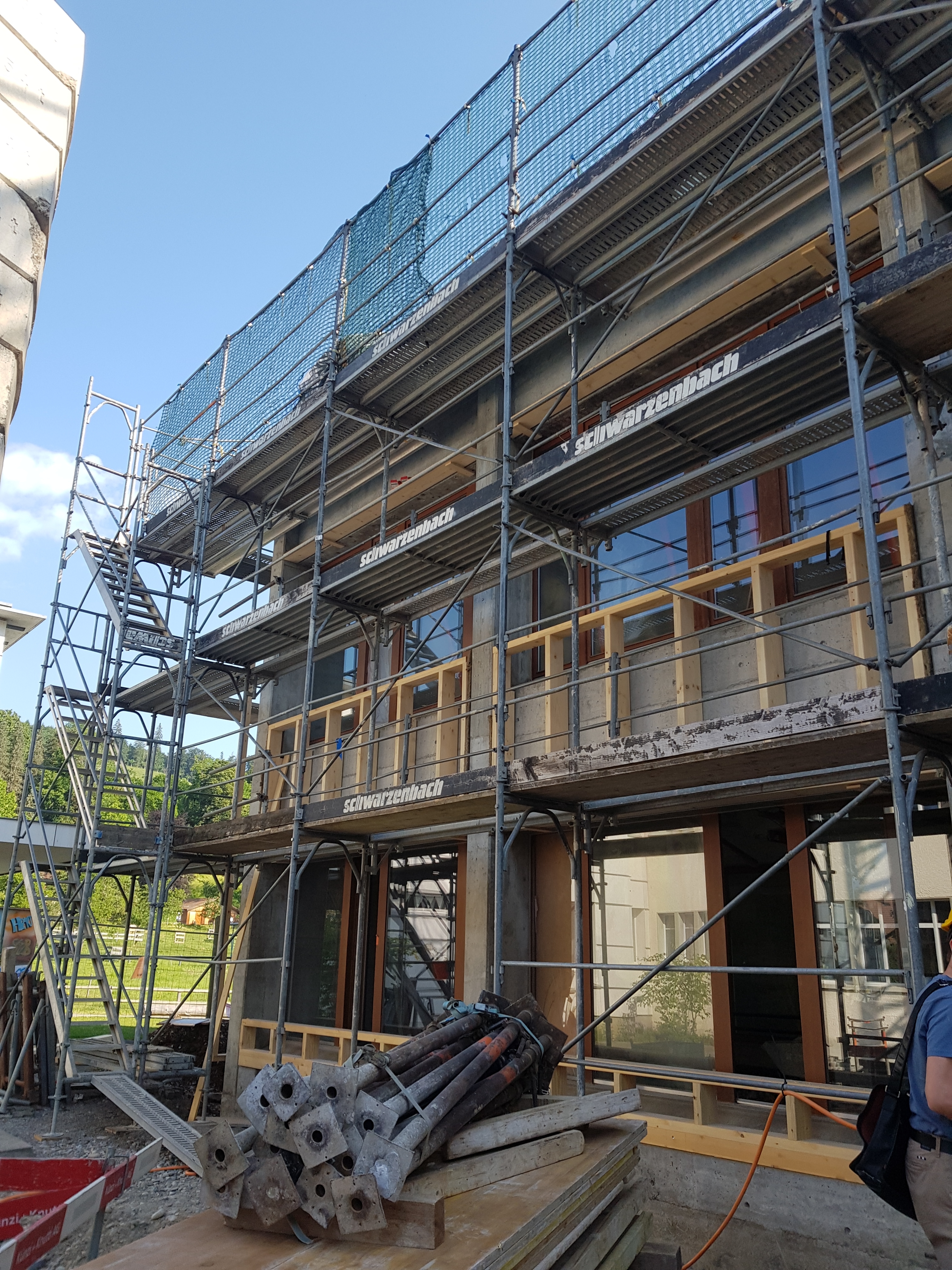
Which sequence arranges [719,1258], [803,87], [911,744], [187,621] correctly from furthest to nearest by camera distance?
[187,621], [803,87], [719,1258], [911,744]

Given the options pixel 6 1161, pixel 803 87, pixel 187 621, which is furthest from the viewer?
pixel 187 621

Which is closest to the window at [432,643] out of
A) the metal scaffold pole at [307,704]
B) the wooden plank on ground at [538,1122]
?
the metal scaffold pole at [307,704]

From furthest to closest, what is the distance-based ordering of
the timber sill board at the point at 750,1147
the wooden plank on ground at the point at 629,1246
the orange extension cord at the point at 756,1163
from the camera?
the timber sill board at the point at 750,1147 < the orange extension cord at the point at 756,1163 < the wooden plank on ground at the point at 629,1246

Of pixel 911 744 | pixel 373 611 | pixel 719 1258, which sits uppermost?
pixel 373 611

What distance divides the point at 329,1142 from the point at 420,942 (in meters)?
8.14

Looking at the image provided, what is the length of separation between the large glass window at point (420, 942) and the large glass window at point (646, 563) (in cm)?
364

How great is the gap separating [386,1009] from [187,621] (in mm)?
6748

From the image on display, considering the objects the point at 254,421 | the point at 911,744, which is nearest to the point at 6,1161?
the point at 911,744

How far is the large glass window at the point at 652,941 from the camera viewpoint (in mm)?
8500

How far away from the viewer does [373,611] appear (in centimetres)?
1248

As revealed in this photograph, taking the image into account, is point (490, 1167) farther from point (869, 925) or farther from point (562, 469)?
point (562, 469)

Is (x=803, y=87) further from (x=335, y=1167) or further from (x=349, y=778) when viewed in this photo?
(x=349, y=778)

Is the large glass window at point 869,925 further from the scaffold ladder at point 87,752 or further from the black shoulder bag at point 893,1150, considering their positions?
the scaffold ladder at point 87,752

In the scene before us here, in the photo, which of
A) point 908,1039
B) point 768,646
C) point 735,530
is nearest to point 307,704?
point 735,530
